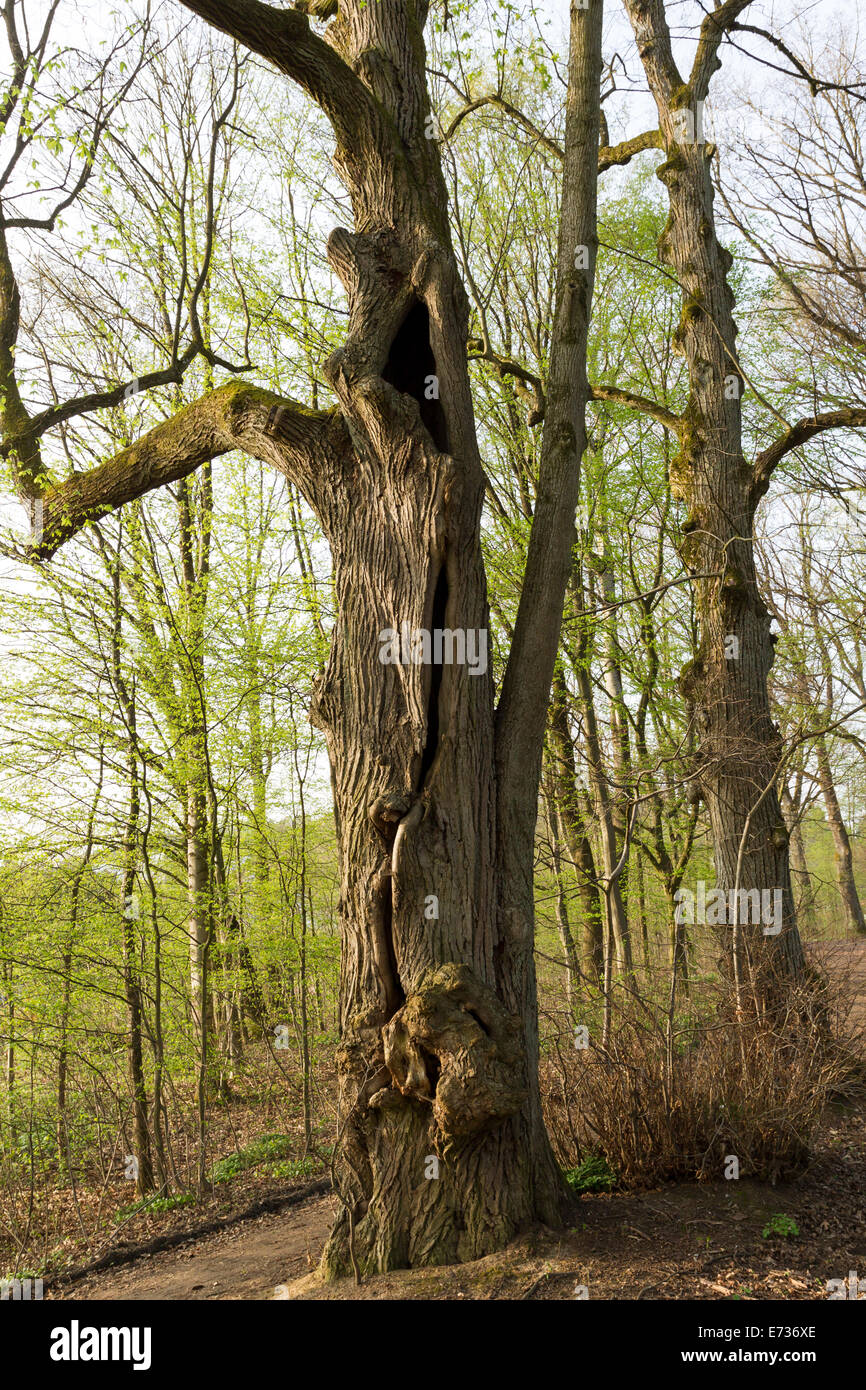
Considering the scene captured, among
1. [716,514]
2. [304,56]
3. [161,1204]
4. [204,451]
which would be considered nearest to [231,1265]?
[161,1204]

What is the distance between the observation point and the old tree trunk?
3.83 metres

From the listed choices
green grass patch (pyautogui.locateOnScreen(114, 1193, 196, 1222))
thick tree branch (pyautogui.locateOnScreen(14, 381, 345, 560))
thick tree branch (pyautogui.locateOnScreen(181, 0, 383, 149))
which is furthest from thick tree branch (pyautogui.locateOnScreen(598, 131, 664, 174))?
green grass patch (pyautogui.locateOnScreen(114, 1193, 196, 1222))

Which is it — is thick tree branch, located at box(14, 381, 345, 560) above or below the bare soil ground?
above

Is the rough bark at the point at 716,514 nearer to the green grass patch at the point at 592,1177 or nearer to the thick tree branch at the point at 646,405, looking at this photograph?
the thick tree branch at the point at 646,405

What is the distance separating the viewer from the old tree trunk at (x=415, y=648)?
12.6 ft

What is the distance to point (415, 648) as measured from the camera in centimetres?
422

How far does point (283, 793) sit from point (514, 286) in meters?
8.14

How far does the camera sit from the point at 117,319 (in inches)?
490

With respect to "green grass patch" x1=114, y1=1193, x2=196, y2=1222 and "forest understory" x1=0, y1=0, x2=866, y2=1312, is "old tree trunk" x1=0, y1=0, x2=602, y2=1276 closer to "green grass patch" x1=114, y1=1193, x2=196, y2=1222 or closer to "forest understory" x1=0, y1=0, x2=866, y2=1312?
"forest understory" x1=0, y1=0, x2=866, y2=1312

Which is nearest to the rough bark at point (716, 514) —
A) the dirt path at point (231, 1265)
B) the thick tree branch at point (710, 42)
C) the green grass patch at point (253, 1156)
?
the thick tree branch at point (710, 42)

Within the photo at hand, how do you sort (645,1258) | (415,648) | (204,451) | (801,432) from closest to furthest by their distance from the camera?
(645,1258), (415,648), (204,451), (801,432)

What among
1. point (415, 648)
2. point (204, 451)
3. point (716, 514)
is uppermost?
point (716, 514)

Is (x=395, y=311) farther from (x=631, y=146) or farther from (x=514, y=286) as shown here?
(x=514, y=286)

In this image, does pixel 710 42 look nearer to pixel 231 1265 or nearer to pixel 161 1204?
pixel 231 1265
